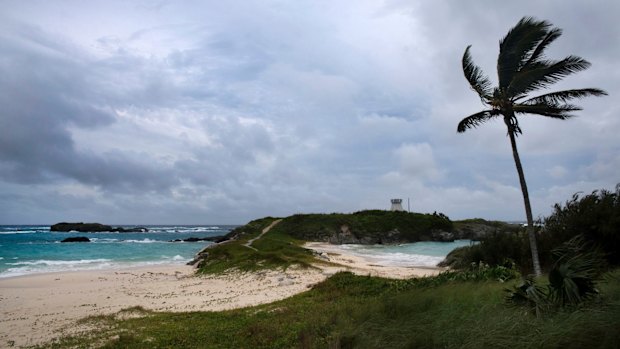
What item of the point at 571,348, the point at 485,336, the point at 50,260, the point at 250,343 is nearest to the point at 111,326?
the point at 250,343

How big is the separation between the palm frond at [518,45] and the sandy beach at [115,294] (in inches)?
460

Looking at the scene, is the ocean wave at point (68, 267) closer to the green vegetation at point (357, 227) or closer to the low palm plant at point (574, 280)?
the green vegetation at point (357, 227)

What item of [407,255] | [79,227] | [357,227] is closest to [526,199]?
[407,255]

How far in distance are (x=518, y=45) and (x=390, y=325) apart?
1141cm

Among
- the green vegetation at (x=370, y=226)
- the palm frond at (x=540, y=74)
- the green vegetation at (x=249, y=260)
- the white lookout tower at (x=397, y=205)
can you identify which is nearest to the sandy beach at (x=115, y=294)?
the green vegetation at (x=249, y=260)

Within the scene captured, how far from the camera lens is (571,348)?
446 centimetres

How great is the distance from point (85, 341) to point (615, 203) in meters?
16.1

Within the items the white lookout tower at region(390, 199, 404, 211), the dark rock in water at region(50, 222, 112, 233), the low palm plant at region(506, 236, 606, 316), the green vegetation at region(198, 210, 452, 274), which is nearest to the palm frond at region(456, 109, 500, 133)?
the low palm plant at region(506, 236, 606, 316)

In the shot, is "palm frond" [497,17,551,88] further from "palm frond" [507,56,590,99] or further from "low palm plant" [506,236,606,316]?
"low palm plant" [506,236,606,316]

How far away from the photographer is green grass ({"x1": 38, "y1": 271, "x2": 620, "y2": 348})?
4.83 meters

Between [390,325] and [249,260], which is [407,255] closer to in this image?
[249,260]

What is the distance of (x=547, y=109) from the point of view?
44.6ft

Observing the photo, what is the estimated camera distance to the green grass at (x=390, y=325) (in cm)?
483

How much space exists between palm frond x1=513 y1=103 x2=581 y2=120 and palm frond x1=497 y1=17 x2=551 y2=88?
93cm
